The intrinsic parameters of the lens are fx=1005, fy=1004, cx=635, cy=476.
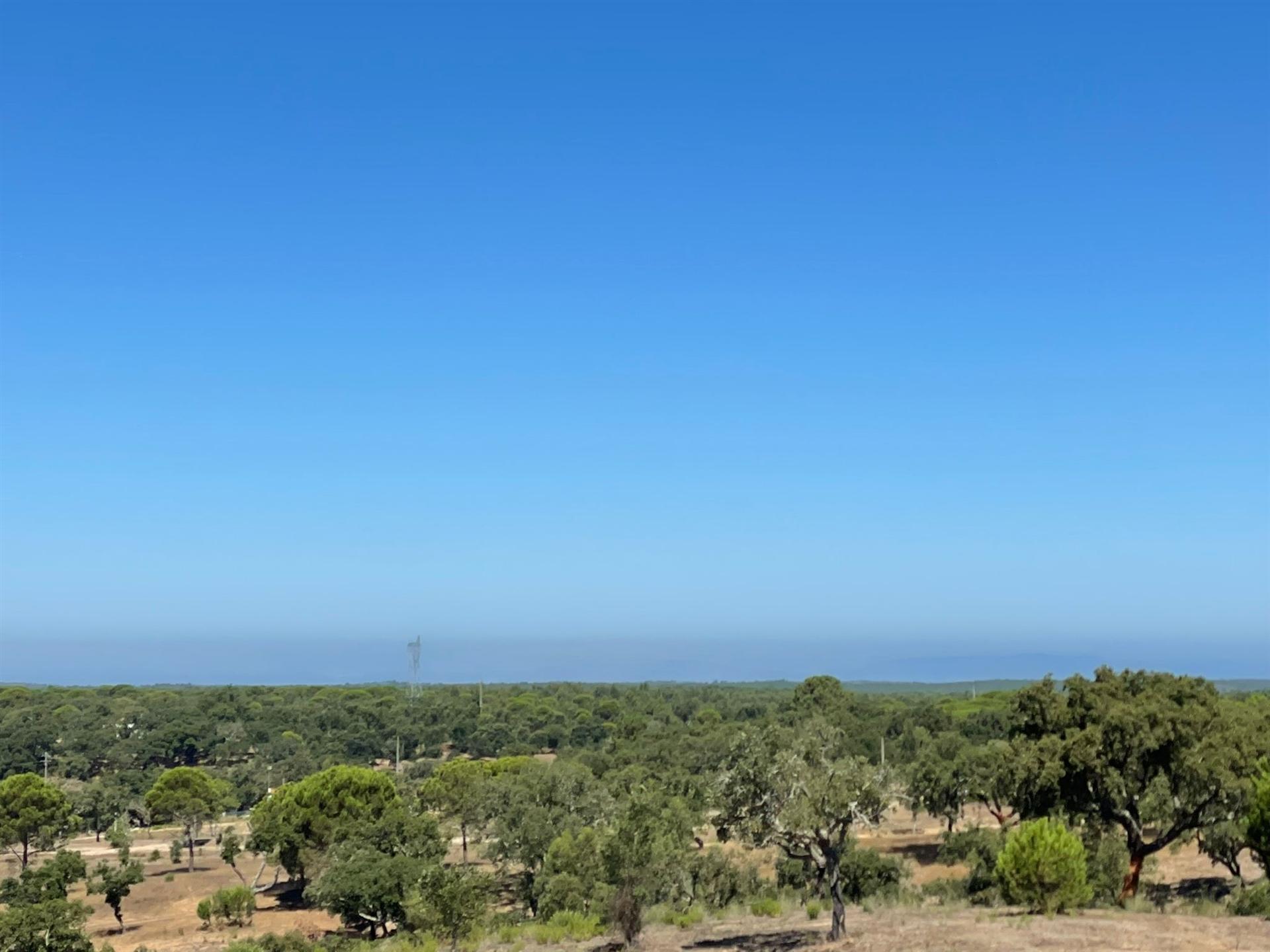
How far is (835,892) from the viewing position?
88.6 ft

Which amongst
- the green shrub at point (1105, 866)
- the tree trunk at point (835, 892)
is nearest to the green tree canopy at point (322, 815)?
the tree trunk at point (835, 892)

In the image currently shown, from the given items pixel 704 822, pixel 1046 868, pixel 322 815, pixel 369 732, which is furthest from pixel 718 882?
pixel 369 732

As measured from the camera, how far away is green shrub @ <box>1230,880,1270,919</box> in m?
29.9

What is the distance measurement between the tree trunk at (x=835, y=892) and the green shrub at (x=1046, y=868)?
20.7 ft

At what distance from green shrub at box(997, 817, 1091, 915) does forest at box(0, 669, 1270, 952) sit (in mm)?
62

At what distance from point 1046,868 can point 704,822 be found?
38.9 m

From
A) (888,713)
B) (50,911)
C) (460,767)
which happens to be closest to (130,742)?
(460,767)

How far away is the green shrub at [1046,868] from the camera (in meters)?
29.3

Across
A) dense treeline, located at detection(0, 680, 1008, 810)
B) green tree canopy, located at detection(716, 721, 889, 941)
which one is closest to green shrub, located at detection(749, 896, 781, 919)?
green tree canopy, located at detection(716, 721, 889, 941)

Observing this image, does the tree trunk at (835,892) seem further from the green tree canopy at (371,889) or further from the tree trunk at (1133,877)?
the green tree canopy at (371,889)

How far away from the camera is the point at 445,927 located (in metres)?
32.6

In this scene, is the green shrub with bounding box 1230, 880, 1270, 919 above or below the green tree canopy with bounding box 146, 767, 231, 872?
above

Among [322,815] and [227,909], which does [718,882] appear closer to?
[227,909]

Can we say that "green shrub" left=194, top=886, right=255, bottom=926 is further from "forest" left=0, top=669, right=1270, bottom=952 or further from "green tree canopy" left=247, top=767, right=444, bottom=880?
"green tree canopy" left=247, top=767, right=444, bottom=880
